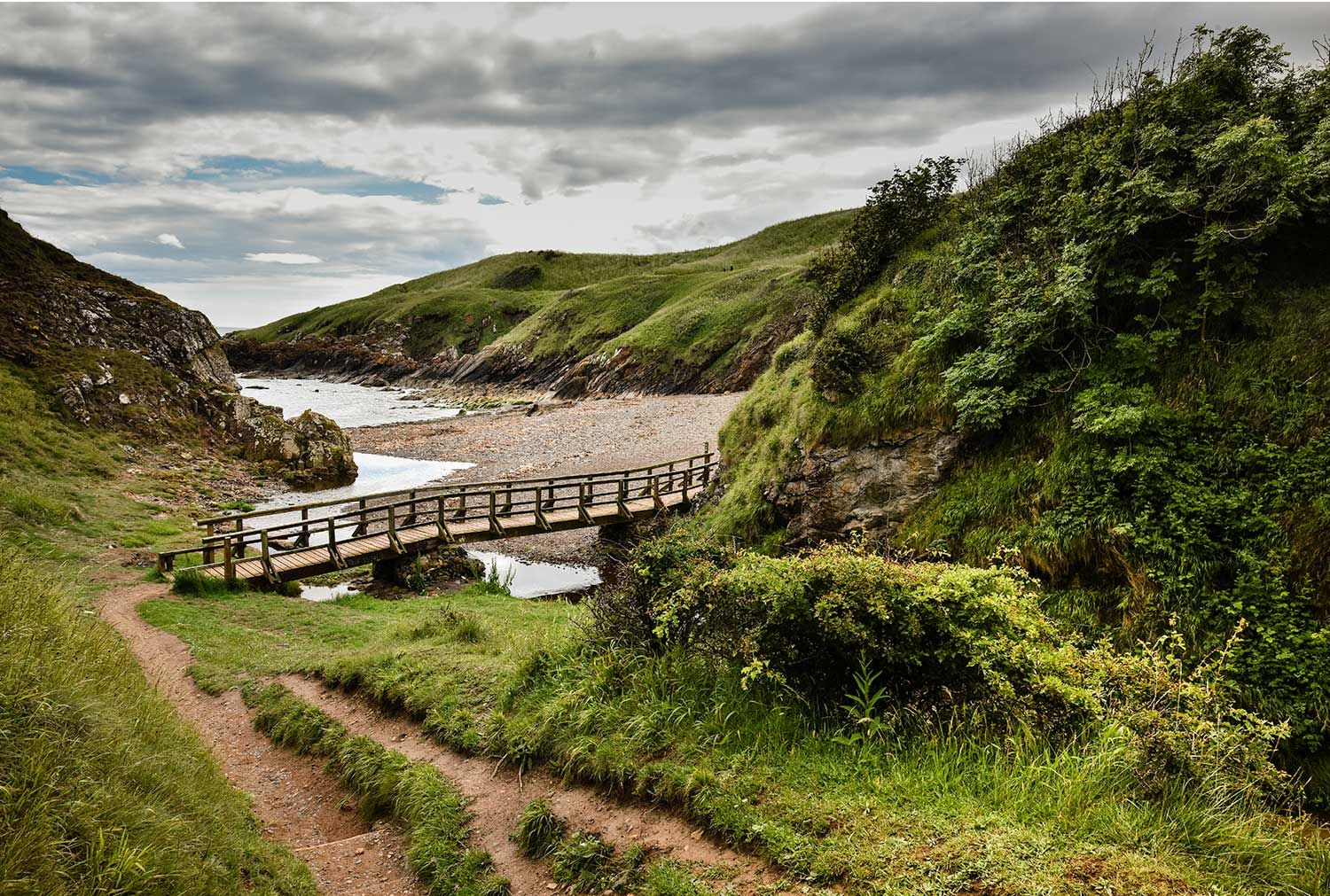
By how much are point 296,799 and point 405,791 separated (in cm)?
174

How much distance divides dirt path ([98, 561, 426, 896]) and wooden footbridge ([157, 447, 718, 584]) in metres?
5.59

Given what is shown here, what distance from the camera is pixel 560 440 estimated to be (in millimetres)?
41031

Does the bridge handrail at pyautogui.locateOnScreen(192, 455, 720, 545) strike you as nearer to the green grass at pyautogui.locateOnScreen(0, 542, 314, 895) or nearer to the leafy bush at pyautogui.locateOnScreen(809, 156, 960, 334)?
the leafy bush at pyautogui.locateOnScreen(809, 156, 960, 334)

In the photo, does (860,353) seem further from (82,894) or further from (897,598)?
(82,894)

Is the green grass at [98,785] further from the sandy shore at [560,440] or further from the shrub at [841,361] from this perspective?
the sandy shore at [560,440]

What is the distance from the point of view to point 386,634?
12.2 meters

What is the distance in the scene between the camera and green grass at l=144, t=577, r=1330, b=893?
4062 millimetres

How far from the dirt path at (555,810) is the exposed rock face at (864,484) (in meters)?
9.56

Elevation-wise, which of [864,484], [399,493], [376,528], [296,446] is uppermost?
[296,446]

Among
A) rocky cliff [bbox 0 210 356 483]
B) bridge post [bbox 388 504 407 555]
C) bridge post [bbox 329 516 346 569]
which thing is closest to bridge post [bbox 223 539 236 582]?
bridge post [bbox 329 516 346 569]

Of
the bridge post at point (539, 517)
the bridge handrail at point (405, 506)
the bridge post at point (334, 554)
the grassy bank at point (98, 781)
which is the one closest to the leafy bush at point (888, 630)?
the grassy bank at point (98, 781)

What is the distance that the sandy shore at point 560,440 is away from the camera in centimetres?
3259

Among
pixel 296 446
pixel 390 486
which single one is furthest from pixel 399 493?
pixel 296 446

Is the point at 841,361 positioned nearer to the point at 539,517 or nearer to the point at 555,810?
the point at 539,517
